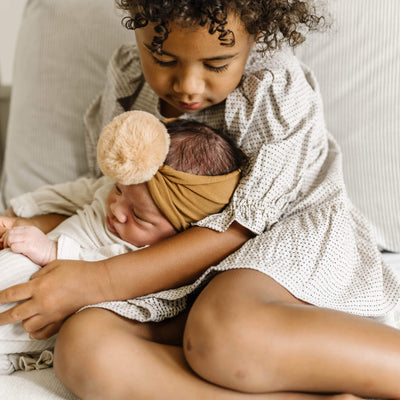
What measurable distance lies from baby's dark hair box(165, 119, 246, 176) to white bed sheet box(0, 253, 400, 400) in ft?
1.38

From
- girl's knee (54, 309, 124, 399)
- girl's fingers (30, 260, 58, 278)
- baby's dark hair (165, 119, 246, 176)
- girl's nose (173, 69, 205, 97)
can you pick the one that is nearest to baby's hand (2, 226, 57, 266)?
girl's fingers (30, 260, 58, 278)

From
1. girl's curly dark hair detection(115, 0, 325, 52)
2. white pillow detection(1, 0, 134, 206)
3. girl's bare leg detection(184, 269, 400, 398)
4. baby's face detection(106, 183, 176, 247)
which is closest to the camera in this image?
girl's bare leg detection(184, 269, 400, 398)

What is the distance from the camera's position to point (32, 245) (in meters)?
0.93

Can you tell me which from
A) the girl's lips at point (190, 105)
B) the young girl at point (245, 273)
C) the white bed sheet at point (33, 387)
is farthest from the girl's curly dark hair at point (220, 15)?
the white bed sheet at point (33, 387)

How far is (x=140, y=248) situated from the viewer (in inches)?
38.5

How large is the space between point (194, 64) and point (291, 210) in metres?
0.33

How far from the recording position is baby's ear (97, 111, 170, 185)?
2.89ft

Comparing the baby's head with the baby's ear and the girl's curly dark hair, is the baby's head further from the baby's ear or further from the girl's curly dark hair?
the girl's curly dark hair

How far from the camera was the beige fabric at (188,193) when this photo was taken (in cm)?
94

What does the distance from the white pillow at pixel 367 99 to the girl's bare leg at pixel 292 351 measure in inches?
20.1

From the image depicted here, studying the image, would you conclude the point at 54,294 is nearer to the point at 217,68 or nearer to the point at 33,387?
the point at 33,387

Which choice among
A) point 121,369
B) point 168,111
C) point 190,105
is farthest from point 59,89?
point 121,369

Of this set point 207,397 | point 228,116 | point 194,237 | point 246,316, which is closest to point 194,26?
point 228,116

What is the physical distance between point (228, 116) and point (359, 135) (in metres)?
0.39
